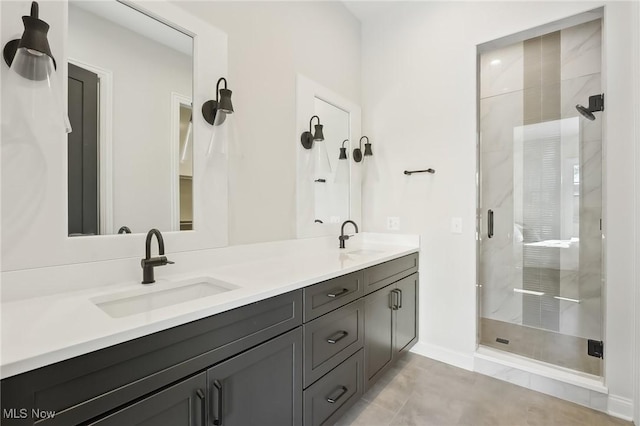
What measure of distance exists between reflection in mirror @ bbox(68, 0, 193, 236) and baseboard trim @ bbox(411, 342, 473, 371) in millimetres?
2133

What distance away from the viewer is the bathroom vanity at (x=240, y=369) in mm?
709

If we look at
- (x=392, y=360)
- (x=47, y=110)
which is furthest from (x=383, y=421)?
(x=47, y=110)

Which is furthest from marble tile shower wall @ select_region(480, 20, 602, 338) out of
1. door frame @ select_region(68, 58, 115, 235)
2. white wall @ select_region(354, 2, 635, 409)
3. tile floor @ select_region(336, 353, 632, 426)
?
door frame @ select_region(68, 58, 115, 235)

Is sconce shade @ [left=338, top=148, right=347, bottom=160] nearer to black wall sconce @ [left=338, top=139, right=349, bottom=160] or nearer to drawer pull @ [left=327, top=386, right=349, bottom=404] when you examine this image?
black wall sconce @ [left=338, top=139, right=349, bottom=160]

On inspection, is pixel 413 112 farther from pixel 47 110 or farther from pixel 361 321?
pixel 47 110

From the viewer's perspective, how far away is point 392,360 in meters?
2.08

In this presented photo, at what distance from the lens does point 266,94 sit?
1.91 m

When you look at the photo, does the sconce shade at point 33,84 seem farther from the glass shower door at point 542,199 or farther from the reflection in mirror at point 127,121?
the glass shower door at point 542,199

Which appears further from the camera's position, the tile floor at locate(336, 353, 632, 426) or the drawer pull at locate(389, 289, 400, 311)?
the drawer pull at locate(389, 289, 400, 311)

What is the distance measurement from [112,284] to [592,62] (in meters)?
3.31

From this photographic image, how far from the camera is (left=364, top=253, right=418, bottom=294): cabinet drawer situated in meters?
1.82

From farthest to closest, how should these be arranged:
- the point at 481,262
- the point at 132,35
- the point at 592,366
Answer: the point at 481,262 < the point at 592,366 < the point at 132,35

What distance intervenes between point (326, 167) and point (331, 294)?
121 centimetres

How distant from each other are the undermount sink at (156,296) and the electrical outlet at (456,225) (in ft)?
6.00
